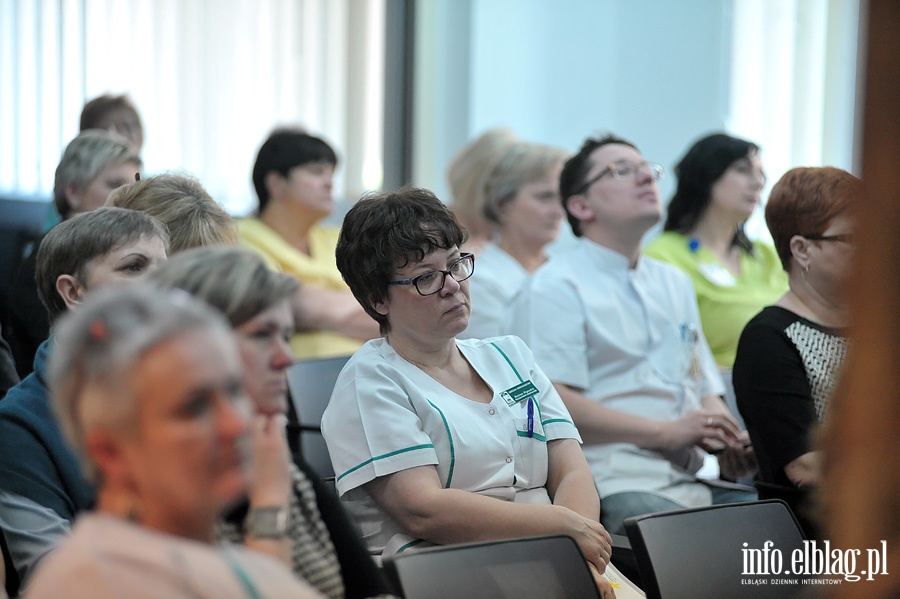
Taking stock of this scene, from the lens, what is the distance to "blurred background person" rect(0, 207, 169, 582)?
5.53 ft

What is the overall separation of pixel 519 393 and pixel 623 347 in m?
0.76

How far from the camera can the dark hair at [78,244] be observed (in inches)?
73.8

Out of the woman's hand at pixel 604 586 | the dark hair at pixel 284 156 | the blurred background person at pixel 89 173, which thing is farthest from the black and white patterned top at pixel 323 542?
the dark hair at pixel 284 156

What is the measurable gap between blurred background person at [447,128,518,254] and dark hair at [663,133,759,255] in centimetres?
65

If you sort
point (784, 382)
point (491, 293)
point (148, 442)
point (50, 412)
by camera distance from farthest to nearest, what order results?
point (491, 293), point (784, 382), point (50, 412), point (148, 442)

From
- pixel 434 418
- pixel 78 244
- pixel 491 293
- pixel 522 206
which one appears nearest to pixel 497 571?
pixel 434 418

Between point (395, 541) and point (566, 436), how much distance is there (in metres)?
0.44

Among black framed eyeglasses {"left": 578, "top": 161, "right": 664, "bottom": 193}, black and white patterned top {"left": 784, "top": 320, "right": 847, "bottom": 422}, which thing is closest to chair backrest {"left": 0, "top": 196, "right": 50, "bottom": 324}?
black framed eyeglasses {"left": 578, "top": 161, "right": 664, "bottom": 193}

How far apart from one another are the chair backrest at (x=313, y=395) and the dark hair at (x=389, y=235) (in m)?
0.68

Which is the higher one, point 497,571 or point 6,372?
point 6,372

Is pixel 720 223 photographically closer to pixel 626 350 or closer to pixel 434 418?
pixel 626 350

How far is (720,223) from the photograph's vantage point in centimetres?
376

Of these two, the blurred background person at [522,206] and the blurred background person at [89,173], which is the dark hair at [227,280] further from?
the blurred background person at [522,206]

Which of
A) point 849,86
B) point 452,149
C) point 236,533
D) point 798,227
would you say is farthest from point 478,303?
point 849,86
